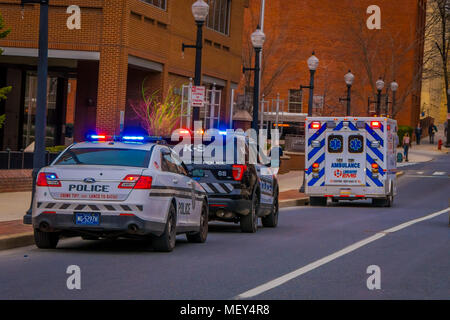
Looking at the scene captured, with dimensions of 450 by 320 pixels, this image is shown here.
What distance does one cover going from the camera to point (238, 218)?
62.2ft

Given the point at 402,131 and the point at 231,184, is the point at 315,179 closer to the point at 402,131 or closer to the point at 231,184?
the point at 231,184

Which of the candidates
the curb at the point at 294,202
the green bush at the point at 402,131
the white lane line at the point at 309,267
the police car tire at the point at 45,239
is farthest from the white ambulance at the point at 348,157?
A: the green bush at the point at 402,131

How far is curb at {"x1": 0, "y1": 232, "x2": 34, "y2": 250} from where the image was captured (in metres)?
13.9

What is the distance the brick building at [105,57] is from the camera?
34.9 meters

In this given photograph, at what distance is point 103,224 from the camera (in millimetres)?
13211

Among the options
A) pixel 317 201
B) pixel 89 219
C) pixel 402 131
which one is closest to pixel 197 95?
pixel 317 201

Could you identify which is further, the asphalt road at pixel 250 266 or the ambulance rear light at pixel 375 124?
the ambulance rear light at pixel 375 124

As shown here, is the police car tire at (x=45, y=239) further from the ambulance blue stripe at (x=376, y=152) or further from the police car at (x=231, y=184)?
the ambulance blue stripe at (x=376, y=152)

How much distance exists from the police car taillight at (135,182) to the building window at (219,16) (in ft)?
104

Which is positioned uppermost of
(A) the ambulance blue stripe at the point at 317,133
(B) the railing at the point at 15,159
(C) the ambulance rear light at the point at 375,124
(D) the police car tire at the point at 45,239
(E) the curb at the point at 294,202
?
(C) the ambulance rear light at the point at 375,124

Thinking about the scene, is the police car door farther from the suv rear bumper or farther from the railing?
the suv rear bumper

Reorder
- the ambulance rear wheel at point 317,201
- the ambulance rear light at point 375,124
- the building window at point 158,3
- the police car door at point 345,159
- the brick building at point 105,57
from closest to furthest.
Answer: the ambulance rear light at point 375,124
the police car door at point 345,159
the ambulance rear wheel at point 317,201
the brick building at point 105,57
the building window at point 158,3

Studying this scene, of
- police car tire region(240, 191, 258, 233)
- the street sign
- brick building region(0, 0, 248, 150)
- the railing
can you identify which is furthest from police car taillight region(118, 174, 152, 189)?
brick building region(0, 0, 248, 150)
